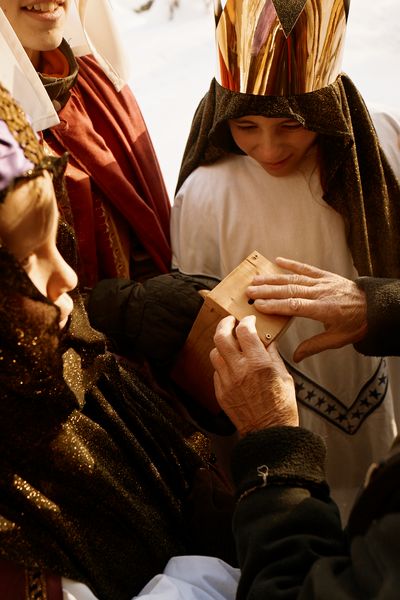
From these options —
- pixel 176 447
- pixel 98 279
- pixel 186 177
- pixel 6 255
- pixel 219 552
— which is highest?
pixel 6 255

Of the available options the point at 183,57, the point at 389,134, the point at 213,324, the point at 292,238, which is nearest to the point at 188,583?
the point at 213,324

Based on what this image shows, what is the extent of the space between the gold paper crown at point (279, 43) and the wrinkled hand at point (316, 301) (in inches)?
15.5

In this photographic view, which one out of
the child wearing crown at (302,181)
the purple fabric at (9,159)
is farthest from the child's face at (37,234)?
the child wearing crown at (302,181)

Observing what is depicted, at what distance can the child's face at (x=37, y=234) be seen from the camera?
889 millimetres

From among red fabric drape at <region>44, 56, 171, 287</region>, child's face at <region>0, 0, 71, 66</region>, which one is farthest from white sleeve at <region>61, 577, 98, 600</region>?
child's face at <region>0, 0, 71, 66</region>

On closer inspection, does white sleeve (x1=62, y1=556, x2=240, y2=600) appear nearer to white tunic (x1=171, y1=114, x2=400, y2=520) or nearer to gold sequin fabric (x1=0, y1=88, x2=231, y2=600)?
gold sequin fabric (x1=0, y1=88, x2=231, y2=600)

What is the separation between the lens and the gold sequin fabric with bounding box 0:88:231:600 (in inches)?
37.5

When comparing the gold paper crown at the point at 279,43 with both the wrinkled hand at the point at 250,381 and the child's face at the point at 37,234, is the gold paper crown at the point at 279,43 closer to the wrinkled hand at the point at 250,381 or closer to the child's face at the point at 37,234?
the wrinkled hand at the point at 250,381

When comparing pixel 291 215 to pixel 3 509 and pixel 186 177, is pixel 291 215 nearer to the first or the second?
pixel 186 177

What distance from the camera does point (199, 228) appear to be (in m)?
1.69

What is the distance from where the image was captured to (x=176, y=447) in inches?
51.1

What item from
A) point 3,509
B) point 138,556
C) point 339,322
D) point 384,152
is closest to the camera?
point 3,509

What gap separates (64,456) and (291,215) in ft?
2.76

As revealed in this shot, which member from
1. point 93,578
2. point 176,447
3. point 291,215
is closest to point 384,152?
point 291,215
